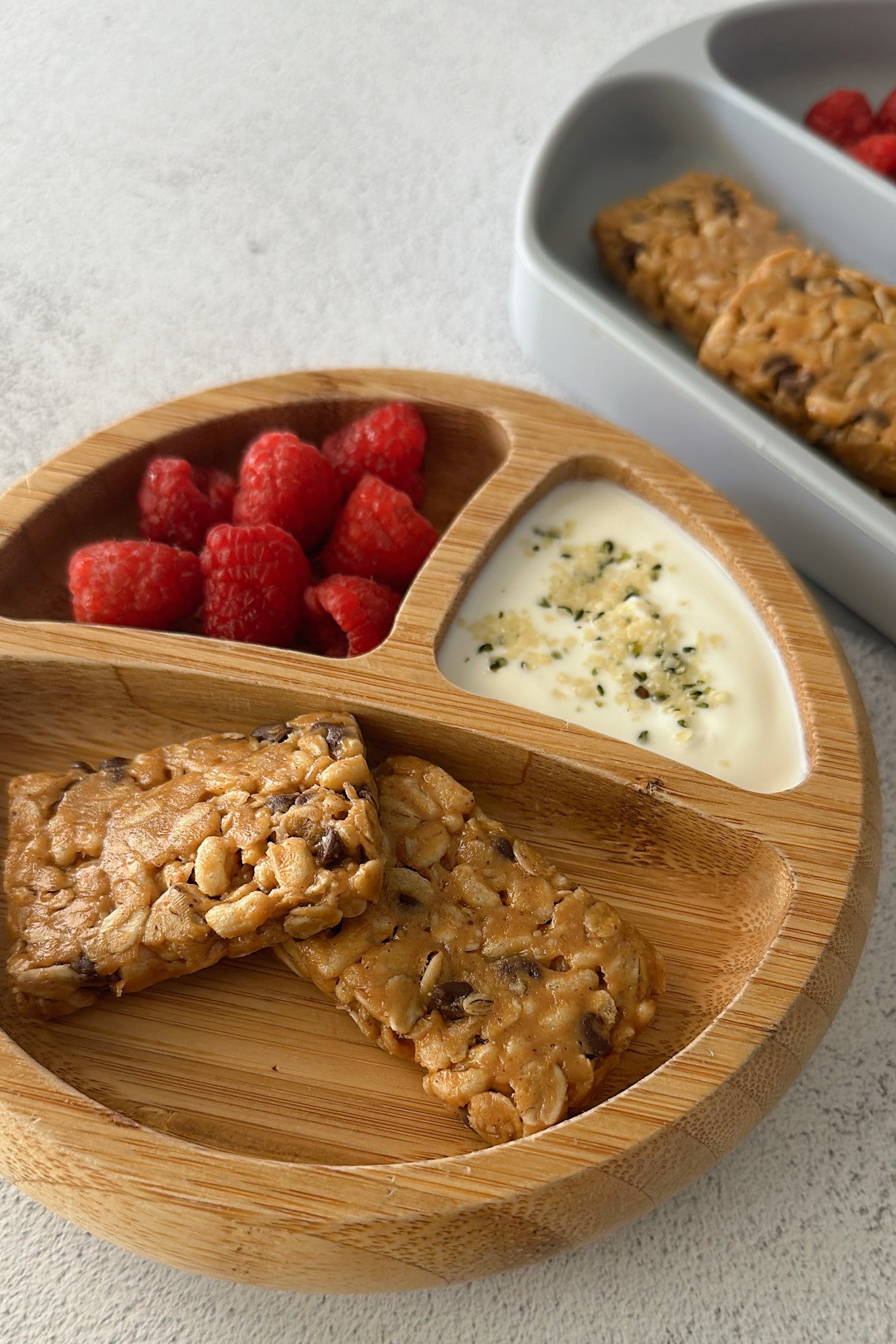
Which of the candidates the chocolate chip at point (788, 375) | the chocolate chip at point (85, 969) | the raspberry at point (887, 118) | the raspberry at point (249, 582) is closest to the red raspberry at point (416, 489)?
the raspberry at point (249, 582)

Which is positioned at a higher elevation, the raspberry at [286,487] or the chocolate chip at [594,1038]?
the raspberry at [286,487]

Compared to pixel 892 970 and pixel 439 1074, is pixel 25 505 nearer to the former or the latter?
pixel 439 1074

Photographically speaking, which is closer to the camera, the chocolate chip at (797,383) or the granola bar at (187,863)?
the granola bar at (187,863)

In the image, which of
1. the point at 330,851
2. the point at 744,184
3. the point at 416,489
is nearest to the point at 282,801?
the point at 330,851

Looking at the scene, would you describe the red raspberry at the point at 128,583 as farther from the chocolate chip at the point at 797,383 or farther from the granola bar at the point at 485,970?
the chocolate chip at the point at 797,383

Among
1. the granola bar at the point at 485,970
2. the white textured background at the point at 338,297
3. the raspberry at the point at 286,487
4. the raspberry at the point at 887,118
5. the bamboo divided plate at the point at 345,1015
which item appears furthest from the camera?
the raspberry at the point at 887,118

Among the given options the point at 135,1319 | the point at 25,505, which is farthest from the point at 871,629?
the point at 135,1319

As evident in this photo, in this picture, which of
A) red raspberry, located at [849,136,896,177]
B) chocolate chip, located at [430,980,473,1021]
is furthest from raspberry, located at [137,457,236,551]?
red raspberry, located at [849,136,896,177]

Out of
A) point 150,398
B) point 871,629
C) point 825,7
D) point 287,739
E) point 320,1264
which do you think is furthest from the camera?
point 825,7
